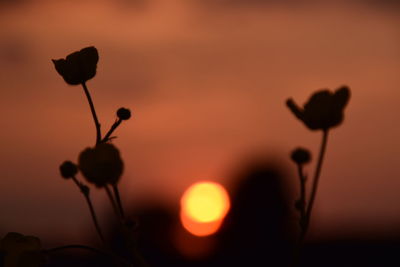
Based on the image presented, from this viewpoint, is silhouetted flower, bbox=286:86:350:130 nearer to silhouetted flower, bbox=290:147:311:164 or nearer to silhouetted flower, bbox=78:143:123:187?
silhouetted flower, bbox=290:147:311:164

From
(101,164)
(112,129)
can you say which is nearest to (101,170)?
(101,164)

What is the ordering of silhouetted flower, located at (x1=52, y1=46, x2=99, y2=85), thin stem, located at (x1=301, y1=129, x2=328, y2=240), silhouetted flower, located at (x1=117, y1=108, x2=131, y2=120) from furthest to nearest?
1. silhouetted flower, located at (x1=52, y1=46, x2=99, y2=85)
2. silhouetted flower, located at (x1=117, y1=108, x2=131, y2=120)
3. thin stem, located at (x1=301, y1=129, x2=328, y2=240)

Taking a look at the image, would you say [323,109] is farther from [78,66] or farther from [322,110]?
[78,66]

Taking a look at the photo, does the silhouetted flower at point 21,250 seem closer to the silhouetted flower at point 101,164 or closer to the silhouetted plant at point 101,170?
the silhouetted plant at point 101,170

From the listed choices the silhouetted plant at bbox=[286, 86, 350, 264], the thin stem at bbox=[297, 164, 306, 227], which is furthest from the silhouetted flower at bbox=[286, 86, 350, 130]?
the thin stem at bbox=[297, 164, 306, 227]

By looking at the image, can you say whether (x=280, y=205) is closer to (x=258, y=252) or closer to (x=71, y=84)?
(x=258, y=252)

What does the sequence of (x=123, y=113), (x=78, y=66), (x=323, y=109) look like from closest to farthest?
(x=323, y=109), (x=123, y=113), (x=78, y=66)

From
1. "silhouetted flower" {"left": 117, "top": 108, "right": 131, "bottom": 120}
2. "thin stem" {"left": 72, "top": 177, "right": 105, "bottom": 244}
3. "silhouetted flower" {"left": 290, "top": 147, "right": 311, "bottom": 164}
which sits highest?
"silhouetted flower" {"left": 117, "top": 108, "right": 131, "bottom": 120}
